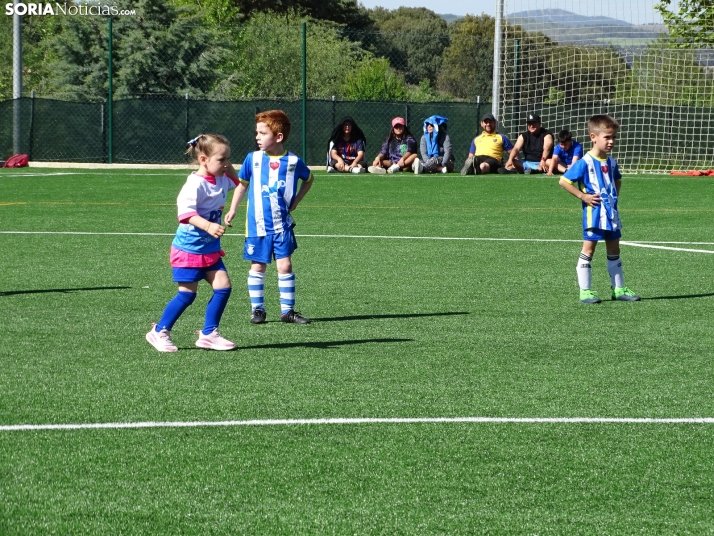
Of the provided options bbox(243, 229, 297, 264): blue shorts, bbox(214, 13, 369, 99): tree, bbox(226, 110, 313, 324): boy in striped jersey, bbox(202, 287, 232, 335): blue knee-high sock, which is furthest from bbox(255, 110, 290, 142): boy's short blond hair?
bbox(214, 13, 369, 99): tree

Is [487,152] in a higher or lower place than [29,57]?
lower

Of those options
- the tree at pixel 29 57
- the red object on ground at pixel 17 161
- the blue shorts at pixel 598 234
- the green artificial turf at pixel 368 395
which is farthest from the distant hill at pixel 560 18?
the tree at pixel 29 57

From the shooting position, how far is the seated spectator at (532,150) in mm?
24478

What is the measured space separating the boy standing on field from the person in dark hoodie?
1650 centimetres

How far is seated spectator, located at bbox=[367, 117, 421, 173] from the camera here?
1005 inches

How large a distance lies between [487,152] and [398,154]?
200 cm

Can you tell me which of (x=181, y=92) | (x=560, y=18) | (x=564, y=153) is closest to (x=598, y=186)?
(x=564, y=153)

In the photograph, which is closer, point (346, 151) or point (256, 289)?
point (256, 289)

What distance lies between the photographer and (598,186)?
9.03 metres

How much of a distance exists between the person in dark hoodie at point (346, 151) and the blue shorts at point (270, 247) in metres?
17.5

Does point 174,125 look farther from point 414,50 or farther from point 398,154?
point 414,50

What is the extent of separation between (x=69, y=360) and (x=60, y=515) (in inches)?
100

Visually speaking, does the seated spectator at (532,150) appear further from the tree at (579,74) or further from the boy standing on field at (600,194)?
the boy standing on field at (600,194)

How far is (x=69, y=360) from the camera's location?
20.4 ft
